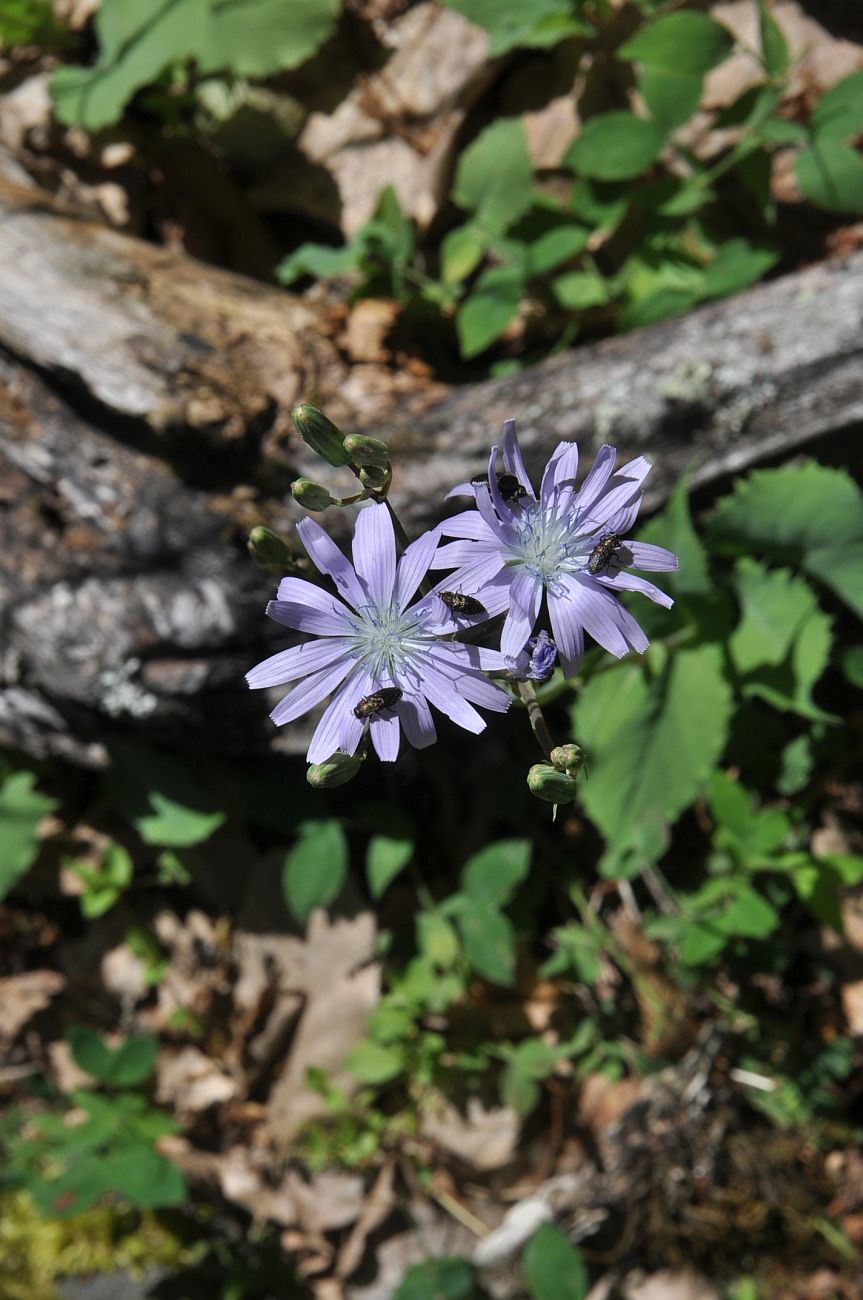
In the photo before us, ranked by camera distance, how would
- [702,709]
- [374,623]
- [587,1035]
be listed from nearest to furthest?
[374,623] < [702,709] < [587,1035]

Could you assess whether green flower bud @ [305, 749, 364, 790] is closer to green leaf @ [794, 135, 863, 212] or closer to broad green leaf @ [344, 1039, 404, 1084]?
broad green leaf @ [344, 1039, 404, 1084]

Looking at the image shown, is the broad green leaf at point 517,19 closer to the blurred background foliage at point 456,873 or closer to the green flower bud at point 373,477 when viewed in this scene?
the blurred background foliage at point 456,873

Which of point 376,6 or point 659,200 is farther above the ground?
point 376,6

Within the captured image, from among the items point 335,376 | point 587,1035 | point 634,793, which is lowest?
point 587,1035

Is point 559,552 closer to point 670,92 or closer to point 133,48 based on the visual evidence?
point 670,92

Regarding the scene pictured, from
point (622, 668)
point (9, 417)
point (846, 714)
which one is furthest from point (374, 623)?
point (846, 714)

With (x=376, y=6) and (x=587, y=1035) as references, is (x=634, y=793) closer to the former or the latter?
(x=587, y=1035)

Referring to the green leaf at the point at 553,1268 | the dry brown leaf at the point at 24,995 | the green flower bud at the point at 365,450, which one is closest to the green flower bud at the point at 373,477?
the green flower bud at the point at 365,450
